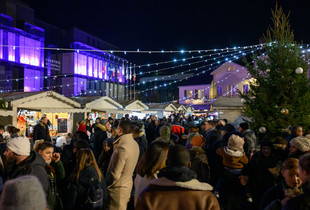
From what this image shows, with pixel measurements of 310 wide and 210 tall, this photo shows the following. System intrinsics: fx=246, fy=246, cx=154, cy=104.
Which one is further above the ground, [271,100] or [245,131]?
[271,100]

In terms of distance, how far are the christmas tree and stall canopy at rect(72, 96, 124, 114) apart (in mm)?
12250

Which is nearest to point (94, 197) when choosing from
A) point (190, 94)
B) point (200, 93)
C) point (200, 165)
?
point (200, 165)

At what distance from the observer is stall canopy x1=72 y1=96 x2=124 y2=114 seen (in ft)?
58.1

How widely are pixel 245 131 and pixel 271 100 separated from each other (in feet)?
6.75

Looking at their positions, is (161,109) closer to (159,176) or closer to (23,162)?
(23,162)

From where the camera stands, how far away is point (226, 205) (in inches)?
161

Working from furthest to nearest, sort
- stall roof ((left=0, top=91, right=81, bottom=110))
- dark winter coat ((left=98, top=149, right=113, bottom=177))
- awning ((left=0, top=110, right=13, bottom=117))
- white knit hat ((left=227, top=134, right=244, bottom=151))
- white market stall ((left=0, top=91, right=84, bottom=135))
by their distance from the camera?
stall roof ((left=0, top=91, right=81, bottom=110)) → white market stall ((left=0, top=91, right=84, bottom=135)) → awning ((left=0, top=110, right=13, bottom=117)) → dark winter coat ((left=98, top=149, right=113, bottom=177)) → white knit hat ((left=227, top=134, right=244, bottom=151))

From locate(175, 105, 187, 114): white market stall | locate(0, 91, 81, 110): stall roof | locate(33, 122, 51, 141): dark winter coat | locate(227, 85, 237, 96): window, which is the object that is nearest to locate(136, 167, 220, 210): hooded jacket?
locate(33, 122, 51, 141): dark winter coat

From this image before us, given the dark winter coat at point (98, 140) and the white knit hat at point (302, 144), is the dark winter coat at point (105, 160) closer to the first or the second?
the dark winter coat at point (98, 140)

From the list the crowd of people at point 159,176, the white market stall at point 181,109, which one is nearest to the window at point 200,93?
the white market stall at point 181,109

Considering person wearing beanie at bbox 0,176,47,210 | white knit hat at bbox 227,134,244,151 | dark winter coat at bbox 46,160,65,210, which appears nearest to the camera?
person wearing beanie at bbox 0,176,47,210

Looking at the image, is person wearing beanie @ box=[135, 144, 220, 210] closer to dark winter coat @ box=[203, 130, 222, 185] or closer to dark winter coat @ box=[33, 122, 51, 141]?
dark winter coat @ box=[203, 130, 222, 185]

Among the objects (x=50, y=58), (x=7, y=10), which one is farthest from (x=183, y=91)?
(x=7, y=10)

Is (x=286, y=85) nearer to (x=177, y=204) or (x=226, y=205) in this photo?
(x=226, y=205)
